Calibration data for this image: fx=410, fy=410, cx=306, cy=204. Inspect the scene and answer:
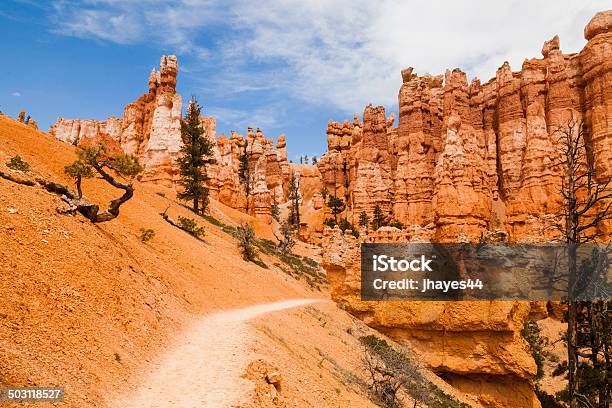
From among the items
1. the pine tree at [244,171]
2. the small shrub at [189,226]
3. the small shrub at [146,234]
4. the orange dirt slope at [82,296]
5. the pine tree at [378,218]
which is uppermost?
the pine tree at [244,171]

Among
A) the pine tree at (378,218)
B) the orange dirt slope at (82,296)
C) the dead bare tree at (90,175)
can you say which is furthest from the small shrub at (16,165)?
the pine tree at (378,218)

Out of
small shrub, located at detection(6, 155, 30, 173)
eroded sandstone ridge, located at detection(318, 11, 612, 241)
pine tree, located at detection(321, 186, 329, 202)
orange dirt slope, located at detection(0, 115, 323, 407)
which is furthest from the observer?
pine tree, located at detection(321, 186, 329, 202)

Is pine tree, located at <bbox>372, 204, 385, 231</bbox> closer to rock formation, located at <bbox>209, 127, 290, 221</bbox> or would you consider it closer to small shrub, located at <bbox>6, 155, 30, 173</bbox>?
rock formation, located at <bbox>209, 127, 290, 221</bbox>

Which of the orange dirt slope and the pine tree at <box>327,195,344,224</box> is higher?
the pine tree at <box>327,195,344,224</box>

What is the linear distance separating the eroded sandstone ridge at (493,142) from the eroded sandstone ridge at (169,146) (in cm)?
2125

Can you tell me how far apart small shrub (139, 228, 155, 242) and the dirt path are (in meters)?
9.16

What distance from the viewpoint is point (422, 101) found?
2854 inches

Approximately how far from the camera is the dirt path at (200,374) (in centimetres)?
856

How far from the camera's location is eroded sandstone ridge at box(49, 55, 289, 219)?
185ft

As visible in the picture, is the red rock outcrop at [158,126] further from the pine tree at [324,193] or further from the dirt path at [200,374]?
the dirt path at [200,374]

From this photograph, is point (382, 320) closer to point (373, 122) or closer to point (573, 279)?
point (573, 279)

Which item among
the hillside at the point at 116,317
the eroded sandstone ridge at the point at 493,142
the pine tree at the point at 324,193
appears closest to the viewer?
the hillside at the point at 116,317

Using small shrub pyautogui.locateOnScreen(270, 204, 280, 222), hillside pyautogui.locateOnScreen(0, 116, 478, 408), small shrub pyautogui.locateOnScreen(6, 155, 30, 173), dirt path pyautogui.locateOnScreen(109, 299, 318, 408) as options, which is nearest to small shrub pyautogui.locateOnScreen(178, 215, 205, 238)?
hillside pyautogui.locateOnScreen(0, 116, 478, 408)

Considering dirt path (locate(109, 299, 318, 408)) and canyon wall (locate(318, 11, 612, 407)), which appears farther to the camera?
canyon wall (locate(318, 11, 612, 407))
